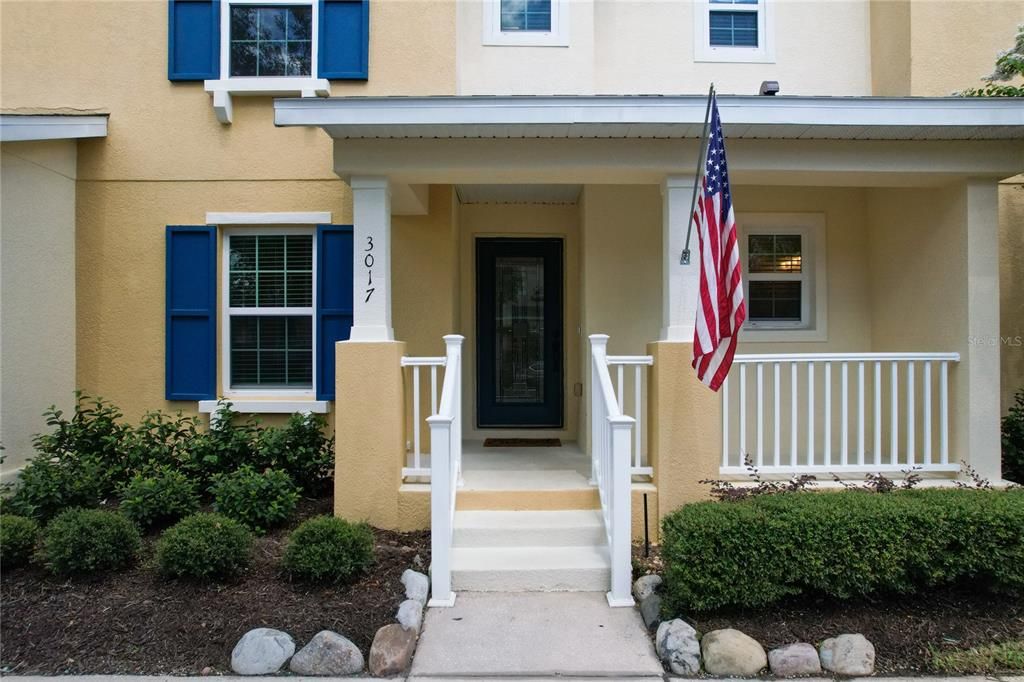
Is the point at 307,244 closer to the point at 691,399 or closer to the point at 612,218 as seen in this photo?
the point at 612,218

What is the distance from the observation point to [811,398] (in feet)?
16.5

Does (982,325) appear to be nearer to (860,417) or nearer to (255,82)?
(860,417)

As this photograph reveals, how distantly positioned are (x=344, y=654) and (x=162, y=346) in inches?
153

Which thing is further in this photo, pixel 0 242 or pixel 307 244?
pixel 307 244

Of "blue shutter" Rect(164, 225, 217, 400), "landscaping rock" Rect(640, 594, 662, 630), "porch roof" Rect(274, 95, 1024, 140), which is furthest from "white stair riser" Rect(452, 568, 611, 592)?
"blue shutter" Rect(164, 225, 217, 400)

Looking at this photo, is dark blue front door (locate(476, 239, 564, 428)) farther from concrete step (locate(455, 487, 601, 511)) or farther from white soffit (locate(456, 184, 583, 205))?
concrete step (locate(455, 487, 601, 511))

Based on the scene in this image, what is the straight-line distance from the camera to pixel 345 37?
6.00m

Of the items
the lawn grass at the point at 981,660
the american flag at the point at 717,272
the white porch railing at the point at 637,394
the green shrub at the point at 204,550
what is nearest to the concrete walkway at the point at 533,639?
the white porch railing at the point at 637,394

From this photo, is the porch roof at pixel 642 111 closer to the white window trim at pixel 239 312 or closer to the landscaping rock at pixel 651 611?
the white window trim at pixel 239 312

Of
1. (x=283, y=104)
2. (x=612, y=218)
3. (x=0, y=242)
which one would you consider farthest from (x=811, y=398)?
(x=0, y=242)

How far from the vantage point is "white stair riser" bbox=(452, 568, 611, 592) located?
4.34 metres

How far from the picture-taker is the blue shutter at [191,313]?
602cm

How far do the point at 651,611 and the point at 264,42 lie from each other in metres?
5.80

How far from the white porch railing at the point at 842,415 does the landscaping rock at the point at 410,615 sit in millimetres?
2579
